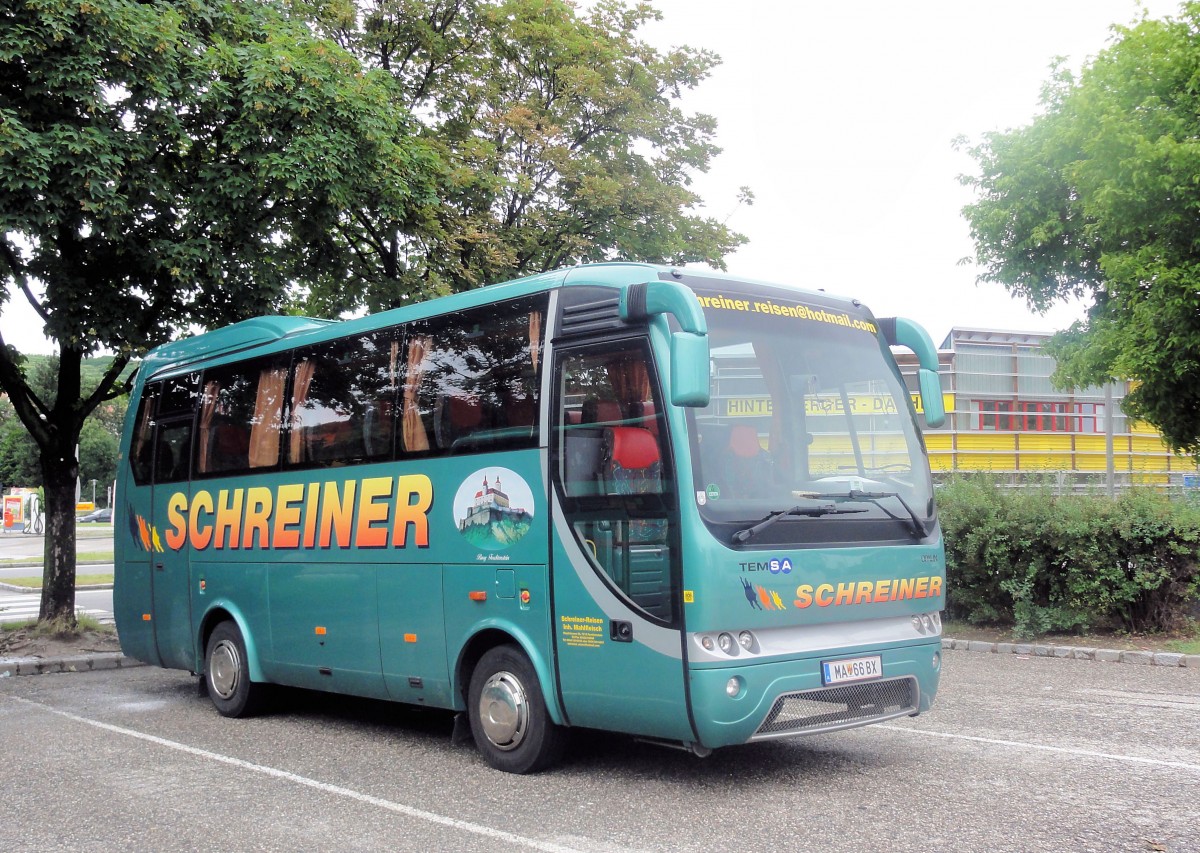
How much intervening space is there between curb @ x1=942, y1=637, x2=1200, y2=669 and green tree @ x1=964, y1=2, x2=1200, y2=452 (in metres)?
11.8

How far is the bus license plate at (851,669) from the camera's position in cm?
695

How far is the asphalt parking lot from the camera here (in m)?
5.95

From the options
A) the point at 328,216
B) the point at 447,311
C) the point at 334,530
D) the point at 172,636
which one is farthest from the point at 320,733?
the point at 328,216

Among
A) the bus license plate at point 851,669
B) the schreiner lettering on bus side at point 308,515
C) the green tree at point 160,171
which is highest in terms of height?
the green tree at point 160,171

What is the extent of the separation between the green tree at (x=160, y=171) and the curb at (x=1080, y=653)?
29.4 ft

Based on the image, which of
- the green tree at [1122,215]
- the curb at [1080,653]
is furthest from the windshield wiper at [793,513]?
the green tree at [1122,215]

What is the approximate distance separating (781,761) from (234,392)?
6.31m

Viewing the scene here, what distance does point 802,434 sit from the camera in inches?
288

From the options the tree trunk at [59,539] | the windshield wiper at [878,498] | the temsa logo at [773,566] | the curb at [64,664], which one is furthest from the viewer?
the tree trunk at [59,539]

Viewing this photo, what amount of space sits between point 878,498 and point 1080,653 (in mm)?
7489

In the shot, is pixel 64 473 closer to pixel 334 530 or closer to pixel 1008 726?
pixel 334 530

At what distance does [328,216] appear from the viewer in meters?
14.1

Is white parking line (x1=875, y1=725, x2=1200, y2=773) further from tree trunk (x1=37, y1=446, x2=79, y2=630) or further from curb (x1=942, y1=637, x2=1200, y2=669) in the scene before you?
tree trunk (x1=37, y1=446, x2=79, y2=630)

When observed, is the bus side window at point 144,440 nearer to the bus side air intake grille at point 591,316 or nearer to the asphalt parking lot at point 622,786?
the asphalt parking lot at point 622,786
